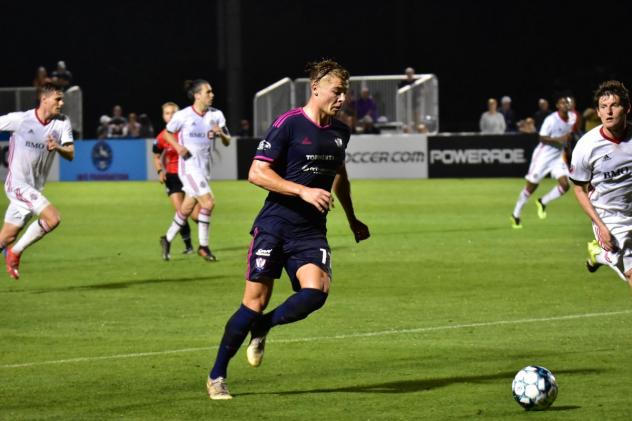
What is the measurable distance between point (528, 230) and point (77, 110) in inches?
843

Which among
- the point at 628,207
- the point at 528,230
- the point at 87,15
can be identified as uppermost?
the point at 87,15

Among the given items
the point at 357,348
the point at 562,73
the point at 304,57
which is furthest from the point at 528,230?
the point at 304,57

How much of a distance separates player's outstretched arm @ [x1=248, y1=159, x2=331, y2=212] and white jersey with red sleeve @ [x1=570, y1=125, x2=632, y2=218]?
2478 millimetres

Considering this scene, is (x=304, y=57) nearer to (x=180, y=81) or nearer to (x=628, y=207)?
(x=180, y=81)

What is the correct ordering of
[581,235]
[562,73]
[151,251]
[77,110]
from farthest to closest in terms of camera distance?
[562,73]
[77,110]
[581,235]
[151,251]

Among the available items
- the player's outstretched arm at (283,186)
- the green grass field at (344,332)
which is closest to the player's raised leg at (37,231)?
the green grass field at (344,332)

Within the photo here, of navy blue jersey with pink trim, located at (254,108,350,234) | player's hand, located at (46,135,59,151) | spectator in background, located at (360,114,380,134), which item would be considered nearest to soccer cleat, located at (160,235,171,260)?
player's hand, located at (46,135,59,151)

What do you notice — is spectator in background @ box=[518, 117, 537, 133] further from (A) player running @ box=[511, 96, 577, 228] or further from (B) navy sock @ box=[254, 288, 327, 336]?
(B) navy sock @ box=[254, 288, 327, 336]

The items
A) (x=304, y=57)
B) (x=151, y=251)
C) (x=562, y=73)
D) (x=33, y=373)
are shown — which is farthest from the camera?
(x=304, y=57)

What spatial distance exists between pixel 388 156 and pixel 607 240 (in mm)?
28434

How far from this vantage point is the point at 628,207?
1013cm

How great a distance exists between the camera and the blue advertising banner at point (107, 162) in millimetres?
39625

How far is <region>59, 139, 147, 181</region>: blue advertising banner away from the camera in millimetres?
39625

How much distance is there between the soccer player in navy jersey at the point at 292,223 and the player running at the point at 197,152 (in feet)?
30.9
